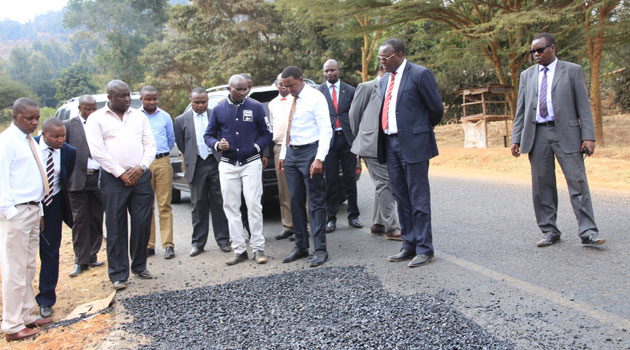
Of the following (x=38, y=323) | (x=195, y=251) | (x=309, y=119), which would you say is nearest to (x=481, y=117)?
(x=309, y=119)

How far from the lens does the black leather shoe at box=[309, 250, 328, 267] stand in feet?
19.2

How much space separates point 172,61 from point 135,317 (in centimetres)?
3652

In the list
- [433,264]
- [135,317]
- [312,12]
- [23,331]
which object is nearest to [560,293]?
[433,264]

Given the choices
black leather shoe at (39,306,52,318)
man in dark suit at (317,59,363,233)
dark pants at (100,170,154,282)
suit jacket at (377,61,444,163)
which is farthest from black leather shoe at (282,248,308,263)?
black leather shoe at (39,306,52,318)

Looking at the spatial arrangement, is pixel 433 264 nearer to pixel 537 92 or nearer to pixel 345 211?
pixel 537 92

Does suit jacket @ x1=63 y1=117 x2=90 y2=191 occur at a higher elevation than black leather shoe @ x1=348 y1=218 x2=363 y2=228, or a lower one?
higher

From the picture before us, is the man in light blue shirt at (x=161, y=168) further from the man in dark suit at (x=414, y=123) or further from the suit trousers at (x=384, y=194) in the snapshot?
the man in dark suit at (x=414, y=123)

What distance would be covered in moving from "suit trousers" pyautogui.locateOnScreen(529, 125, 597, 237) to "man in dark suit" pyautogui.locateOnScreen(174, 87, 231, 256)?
3779mm

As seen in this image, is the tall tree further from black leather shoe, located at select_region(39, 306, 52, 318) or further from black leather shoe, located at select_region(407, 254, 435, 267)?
black leather shoe, located at select_region(407, 254, 435, 267)

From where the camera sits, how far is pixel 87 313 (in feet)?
15.9

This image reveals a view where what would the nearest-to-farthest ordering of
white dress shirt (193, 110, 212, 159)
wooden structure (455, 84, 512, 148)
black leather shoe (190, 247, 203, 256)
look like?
1. black leather shoe (190, 247, 203, 256)
2. white dress shirt (193, 110, 212, 159)
3. wooden structure (455, 84, 512, 148)

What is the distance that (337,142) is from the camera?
7.63m

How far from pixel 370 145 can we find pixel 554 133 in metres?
1.95

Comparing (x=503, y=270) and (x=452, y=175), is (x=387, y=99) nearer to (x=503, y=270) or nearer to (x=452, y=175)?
(x=503, y=270)
